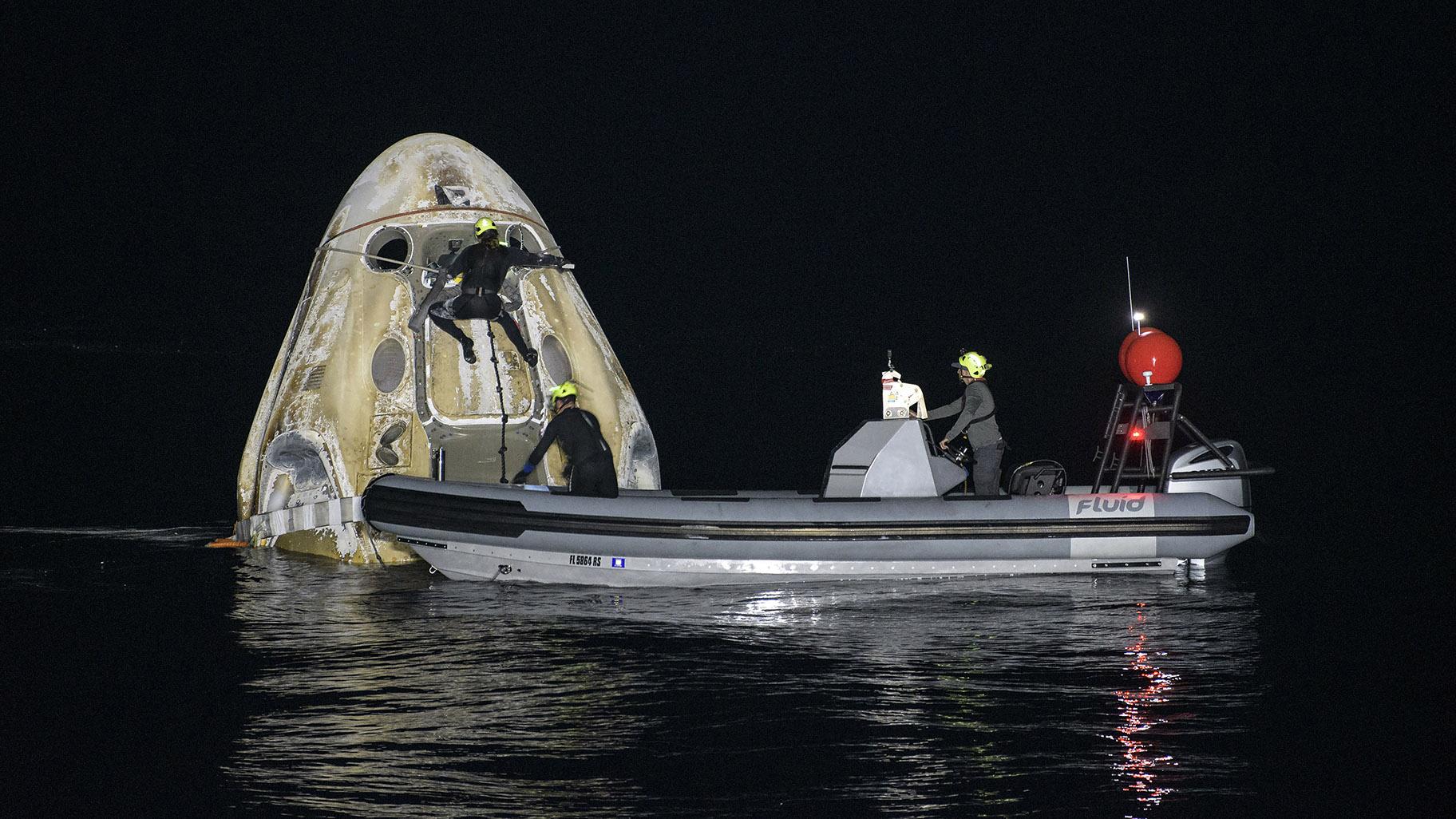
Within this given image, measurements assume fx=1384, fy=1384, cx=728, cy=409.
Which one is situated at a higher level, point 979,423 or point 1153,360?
point 1153,360

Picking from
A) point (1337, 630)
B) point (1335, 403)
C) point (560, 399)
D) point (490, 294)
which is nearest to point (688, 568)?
point (560, 399)

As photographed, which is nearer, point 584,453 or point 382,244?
point 584,453

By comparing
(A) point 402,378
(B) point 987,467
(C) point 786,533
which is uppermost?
(A) point 402,378

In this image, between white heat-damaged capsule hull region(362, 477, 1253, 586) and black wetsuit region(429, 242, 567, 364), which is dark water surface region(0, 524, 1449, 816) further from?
black wetsuit region(429, 242, 567, 364)

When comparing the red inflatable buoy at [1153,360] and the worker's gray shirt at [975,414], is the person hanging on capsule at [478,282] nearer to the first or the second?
the worker's gray shirt at [975,414]

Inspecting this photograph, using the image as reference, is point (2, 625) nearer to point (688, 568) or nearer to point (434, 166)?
point (688, 568)

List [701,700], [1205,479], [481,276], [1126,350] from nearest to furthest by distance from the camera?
[701,700]
[1205,479]
[1126,350]
[481,276]

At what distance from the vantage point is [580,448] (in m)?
11.7

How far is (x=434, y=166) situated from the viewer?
14.4 m

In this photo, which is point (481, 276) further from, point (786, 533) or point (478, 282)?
point (786, 533)

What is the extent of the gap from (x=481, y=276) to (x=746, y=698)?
620cm

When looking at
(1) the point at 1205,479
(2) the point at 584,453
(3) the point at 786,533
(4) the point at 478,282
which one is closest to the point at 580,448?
(2) the point at 584,453

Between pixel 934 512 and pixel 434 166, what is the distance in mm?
6531

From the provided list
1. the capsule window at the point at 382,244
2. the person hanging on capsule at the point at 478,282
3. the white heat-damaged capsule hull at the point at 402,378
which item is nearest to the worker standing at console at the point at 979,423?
the white heat-damaged capsule hull at the point at 402,378
